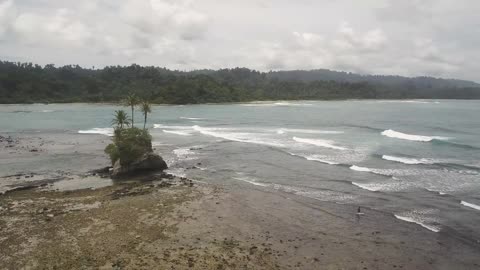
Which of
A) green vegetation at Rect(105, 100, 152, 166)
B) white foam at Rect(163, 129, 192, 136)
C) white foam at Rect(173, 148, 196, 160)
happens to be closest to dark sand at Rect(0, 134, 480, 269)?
green vegetation at Rect(105, 100, 152, 166)

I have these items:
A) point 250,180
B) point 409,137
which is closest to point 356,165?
point 250,180

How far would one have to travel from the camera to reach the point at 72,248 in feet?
60.7

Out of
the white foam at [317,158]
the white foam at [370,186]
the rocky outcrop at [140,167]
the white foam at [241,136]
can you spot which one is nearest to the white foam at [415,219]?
the white foam at [370,186]

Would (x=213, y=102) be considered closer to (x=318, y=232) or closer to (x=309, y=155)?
(x=309, y=155)

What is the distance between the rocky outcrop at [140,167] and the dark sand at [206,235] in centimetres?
574

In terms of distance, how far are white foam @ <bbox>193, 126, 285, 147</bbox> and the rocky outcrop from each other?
2008cm

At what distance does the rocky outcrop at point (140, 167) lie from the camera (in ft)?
112

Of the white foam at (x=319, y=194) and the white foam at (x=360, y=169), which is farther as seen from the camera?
the white foam at (x=360, y=169)

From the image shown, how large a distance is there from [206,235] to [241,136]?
4241cm

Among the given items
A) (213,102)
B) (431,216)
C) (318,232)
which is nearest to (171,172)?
(318,232)

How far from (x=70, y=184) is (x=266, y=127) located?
1900 inches

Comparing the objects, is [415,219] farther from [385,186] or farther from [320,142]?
[320,142]

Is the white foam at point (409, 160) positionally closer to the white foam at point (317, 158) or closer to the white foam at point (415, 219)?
the white foam at point (317, 158)

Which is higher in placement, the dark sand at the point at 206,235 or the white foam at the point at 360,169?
the white foam at the point at 360,169
